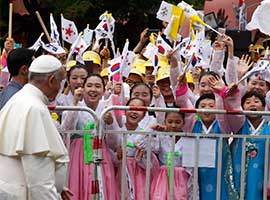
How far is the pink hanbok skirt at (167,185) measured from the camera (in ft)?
26.9

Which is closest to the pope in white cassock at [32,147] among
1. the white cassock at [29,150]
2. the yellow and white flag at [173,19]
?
the white cassock at [29,150]

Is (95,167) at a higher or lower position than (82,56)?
lower

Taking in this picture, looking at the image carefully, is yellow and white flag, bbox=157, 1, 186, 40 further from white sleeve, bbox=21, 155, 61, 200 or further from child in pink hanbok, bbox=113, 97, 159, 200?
white sleeve, bbox=21, 155, 61, 200

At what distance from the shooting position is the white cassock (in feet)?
20.4

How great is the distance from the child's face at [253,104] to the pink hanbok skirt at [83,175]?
4.54 ft

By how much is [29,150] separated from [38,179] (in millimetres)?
213

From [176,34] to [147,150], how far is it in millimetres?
2460

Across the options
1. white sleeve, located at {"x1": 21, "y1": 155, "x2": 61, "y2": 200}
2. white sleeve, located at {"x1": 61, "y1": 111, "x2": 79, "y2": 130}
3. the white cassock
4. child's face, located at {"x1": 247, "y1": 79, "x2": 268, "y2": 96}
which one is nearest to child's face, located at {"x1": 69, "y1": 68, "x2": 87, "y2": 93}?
white sleeve, located at {"x1": 61, "y1": 111, "x2": 79, "y2": 130}

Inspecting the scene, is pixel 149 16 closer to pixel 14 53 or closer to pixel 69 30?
pixel 69 30

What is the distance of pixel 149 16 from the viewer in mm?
23484

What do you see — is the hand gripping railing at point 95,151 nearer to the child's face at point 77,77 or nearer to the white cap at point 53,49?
the child's face at point 77,77

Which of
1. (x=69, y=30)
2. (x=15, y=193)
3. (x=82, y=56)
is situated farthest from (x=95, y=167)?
(x=69, y=30)

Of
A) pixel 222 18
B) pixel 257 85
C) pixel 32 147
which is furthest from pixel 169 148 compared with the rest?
pixel 222 18

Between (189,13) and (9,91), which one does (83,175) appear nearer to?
(9,91)
